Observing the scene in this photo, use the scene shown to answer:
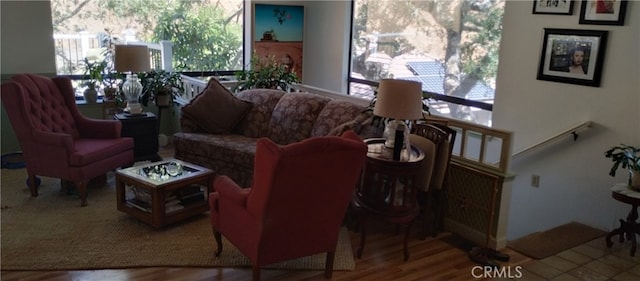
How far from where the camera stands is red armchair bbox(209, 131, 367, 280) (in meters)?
2.60

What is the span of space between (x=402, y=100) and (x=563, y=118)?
2234 mm

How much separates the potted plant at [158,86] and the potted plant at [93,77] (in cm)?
42

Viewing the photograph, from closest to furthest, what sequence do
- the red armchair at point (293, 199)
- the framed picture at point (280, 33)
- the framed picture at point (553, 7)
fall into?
the red armchair at point (293, 199) → the framed picture at point (553, 7) → the framed picture at point (280, 33)

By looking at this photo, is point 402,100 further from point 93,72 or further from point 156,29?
point 156,29

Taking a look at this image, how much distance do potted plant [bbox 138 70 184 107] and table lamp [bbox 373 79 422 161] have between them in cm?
331

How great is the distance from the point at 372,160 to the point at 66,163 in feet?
8.50

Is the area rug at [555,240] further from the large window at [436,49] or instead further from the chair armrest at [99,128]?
the chair armrest at [99,128]

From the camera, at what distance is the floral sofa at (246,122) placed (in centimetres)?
440

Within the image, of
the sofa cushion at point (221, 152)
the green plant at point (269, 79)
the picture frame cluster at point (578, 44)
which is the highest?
the picture frame cluster at point (578, 44)

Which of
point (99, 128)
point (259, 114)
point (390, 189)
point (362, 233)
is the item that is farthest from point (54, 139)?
point (390, 189)

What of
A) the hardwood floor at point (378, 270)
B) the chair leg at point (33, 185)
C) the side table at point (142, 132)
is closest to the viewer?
the hardwood floor at point (378, 270)

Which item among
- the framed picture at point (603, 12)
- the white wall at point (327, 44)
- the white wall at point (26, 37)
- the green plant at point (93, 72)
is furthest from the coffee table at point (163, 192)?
the white wall at point (327, 44)

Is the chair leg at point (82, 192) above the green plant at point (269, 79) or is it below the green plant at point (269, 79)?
below

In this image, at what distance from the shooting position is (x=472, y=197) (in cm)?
374
